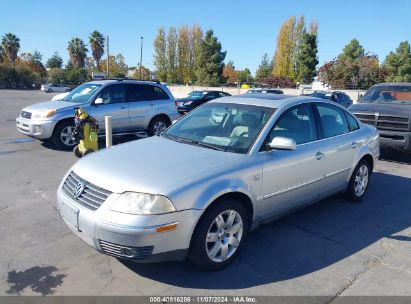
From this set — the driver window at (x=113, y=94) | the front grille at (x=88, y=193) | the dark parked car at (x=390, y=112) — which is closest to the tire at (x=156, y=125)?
the driver window at (x=113, y=94)

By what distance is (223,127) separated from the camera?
174 inches

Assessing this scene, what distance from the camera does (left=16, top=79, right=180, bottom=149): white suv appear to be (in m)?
8.91

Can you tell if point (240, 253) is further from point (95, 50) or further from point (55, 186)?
point (95, 50)

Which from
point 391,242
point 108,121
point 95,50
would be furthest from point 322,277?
point 95,50

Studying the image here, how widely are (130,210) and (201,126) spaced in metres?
1.80

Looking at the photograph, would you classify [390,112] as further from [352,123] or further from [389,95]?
[352,123]

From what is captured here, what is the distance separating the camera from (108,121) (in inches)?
289

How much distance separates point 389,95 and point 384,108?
3.10ft

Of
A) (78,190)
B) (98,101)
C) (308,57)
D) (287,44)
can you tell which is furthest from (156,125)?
(287,44)

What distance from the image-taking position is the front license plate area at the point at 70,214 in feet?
11.0

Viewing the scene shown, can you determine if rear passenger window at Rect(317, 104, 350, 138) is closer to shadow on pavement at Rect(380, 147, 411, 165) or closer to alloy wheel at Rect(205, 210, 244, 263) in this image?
alloy wheel at Rect(205, 210, 244, 263)

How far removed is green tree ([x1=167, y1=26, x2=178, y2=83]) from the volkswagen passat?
60.4m

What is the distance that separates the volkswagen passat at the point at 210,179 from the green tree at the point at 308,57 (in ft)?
146

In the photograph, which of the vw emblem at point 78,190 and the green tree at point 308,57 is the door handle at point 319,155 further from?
the green tree at point 308,57
